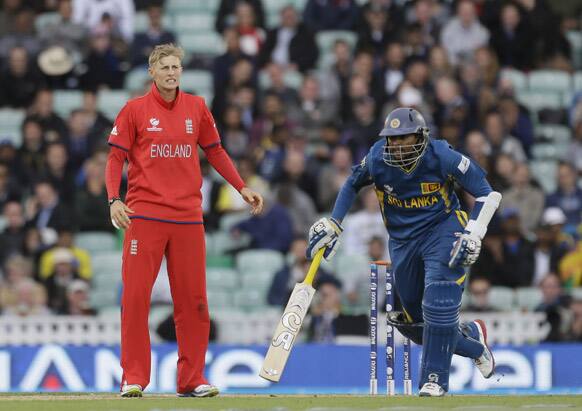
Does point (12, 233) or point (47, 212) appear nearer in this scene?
point (12, 233)

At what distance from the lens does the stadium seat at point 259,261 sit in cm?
1551

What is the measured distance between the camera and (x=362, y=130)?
1667cm

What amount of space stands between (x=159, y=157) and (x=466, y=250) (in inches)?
76.4

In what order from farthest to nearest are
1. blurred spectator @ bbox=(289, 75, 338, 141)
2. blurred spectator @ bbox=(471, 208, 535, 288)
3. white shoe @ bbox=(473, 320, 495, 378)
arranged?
blurred spectator @ bbox=(289, 75, 338, 141) < blurred spectator @ bbox=(471, 208, 535, 288) < white shoe @ bbox=(473, 320, 495, 378)

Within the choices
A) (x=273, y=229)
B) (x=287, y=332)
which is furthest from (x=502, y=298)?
(x=287, y=332)

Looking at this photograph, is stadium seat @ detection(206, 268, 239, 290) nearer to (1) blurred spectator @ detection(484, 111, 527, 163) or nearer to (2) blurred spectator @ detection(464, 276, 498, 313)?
(2) blurred spectator @ detection(464, 276, 498, 313)

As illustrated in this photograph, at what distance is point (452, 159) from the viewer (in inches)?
380

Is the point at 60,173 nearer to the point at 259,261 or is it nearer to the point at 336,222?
the point at 259,261

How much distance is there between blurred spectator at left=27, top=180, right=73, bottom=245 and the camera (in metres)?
15.8

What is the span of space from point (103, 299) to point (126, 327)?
579 centimetres

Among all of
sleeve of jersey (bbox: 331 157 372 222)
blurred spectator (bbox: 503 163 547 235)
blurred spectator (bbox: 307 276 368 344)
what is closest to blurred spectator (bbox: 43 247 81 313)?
blurred spectator (bbox: 307 276 368 344)

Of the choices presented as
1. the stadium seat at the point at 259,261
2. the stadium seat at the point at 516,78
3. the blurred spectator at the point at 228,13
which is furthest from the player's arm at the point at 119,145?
the stadium seat at the point at 516,78

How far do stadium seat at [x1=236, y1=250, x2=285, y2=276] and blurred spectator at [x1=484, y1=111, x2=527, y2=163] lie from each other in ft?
9.07

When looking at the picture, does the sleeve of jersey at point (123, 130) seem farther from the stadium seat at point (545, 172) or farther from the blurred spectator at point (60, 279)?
the stadium seat at point (545, 172)
